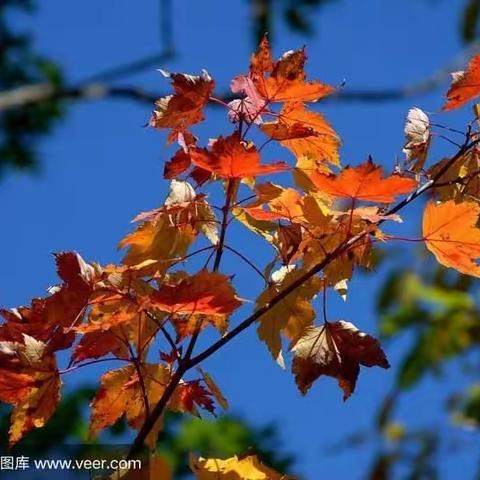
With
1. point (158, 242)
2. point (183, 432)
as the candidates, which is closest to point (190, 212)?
point (158, 242)

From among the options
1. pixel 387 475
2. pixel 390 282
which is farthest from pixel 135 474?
pixel 390 282

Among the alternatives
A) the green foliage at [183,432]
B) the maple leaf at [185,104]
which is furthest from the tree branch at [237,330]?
the green foliage at [183,432]

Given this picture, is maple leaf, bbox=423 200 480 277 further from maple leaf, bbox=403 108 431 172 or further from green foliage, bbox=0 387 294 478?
green foliage, bbox=0 387 294 478

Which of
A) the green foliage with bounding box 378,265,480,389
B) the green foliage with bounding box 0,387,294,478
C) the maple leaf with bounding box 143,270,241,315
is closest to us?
the maple leaf with bounding box 143,270,241,315

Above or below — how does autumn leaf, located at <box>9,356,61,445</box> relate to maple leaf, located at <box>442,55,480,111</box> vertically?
below

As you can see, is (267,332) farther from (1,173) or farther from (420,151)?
(1,173)

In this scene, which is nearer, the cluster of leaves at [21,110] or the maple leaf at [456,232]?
the maple leaf at [456,232]

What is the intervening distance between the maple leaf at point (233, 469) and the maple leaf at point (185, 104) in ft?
0.74

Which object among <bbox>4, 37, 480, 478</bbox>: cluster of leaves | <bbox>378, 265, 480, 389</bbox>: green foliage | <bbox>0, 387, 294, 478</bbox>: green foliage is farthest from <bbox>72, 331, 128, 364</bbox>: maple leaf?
<bbox>0, 387, 294, 478</bbox>: green foliage

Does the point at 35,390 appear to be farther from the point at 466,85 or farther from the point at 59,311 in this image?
the point at 466,85

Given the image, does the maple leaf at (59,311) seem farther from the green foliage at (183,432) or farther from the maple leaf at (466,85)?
the green foliage at (183,432)

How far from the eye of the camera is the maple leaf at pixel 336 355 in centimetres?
63

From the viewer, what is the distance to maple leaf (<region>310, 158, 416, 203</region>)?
623mm

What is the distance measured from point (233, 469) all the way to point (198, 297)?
0.41 ft
